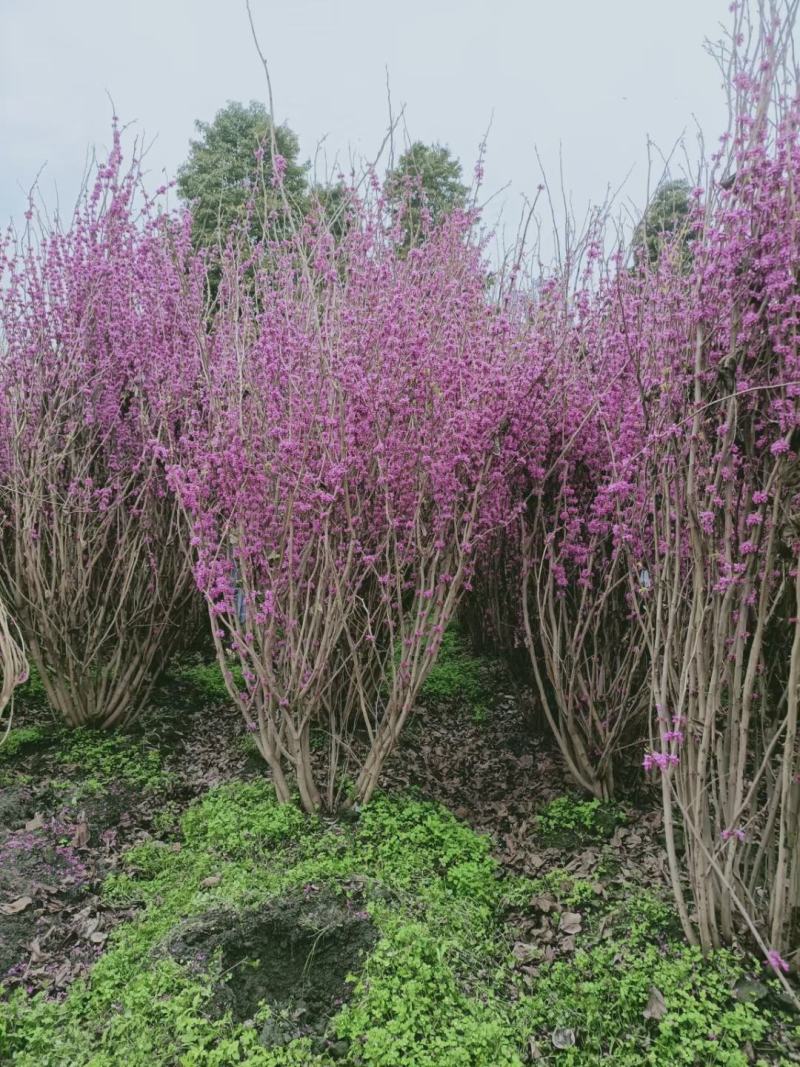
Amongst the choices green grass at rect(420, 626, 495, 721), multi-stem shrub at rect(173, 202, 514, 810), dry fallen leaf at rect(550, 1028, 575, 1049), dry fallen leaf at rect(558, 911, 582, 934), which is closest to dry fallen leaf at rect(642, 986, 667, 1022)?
dry fallen leaf at rect(550, 1028, 575, 1049)

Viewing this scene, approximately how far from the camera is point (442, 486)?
3617 mm

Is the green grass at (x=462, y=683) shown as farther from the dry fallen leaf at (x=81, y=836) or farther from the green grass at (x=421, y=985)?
the dry fallen leaf at (x=81, y=836)

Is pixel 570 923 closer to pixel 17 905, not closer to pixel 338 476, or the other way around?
pixel 338 476

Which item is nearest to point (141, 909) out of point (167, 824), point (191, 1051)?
point (167, 824)

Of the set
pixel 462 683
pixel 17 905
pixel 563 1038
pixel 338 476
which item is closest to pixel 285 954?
pixel 563 1038

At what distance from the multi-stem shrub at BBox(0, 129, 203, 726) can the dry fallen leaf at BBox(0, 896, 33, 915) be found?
1.93 meters

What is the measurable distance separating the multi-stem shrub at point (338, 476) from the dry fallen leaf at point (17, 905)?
4.09ft

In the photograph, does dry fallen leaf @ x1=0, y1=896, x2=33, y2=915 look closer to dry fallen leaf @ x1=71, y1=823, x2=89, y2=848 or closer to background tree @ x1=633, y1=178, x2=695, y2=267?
dry fallen leaf @ x1=71, y1=823, x2=89, y2=848

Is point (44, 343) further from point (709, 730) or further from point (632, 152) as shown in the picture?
point (709, 730)

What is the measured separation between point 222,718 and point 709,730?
3.91m

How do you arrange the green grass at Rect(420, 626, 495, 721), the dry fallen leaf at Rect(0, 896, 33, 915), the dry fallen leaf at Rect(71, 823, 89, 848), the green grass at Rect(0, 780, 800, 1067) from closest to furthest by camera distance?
1. the green grass at Rect(0, 780, 800, 1067)
2. the dry fallen leaf at Rect(0, 896, 33, 915)
3. the dry fallen leaf at Rect(71, 823, 89, 848)
4. the green grass at Rect(420, 626, 495, 721)

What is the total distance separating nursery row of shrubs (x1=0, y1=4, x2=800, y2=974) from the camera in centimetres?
254

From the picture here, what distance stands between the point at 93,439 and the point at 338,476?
2481 millimetres

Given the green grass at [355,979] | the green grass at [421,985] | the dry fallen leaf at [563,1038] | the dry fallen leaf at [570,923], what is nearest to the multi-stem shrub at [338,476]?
the green grass at [355,979]
